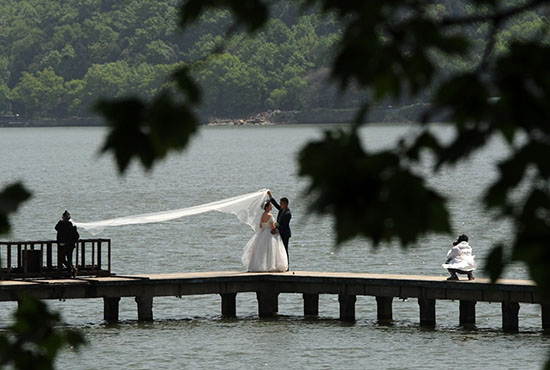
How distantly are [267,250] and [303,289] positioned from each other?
98 cm

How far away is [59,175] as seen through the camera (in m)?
105

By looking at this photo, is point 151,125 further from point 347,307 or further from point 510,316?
point 347,307

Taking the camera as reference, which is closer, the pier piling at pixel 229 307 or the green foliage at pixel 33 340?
the green foliage at pixel 33 340

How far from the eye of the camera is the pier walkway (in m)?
24.3

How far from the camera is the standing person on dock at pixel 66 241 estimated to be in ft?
83.0

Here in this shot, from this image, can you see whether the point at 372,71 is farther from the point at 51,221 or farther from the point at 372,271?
the point at 51,221

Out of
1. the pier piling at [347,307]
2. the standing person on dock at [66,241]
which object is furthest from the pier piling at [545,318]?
the standing person on dock at [66,241]

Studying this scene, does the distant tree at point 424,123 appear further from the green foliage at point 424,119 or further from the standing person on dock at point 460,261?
the standing person on dock at point 460,261

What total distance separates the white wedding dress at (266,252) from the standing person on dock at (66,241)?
3241mm

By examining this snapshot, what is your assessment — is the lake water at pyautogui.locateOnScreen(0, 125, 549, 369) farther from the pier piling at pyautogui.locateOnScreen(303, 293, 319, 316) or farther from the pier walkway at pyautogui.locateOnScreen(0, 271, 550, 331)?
the pier walkway at pyautogui.locateOnScreen(0, 271, 550, 331)

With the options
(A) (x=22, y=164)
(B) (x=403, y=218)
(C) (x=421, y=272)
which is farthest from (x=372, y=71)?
(A) (x=22, y=164)

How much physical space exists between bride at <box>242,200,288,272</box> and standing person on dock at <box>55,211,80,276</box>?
324cm

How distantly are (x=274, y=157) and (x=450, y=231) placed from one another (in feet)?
439

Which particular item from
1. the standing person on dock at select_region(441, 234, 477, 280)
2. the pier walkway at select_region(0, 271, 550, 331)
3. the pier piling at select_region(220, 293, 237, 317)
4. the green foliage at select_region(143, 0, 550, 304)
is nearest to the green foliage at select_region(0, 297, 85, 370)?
the green foliage at select_region(143, 0, 550, 304)
